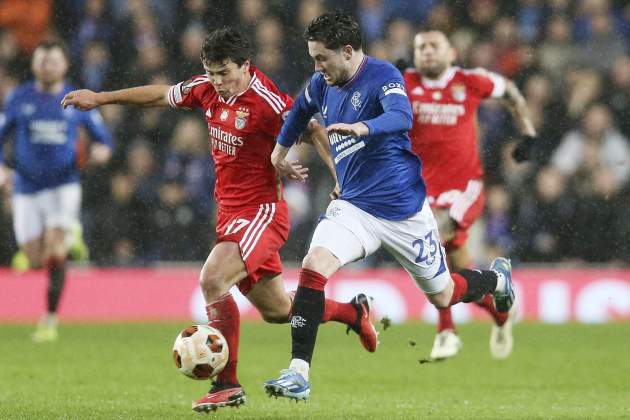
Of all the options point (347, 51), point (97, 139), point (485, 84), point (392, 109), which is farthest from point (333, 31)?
point (97, 139)

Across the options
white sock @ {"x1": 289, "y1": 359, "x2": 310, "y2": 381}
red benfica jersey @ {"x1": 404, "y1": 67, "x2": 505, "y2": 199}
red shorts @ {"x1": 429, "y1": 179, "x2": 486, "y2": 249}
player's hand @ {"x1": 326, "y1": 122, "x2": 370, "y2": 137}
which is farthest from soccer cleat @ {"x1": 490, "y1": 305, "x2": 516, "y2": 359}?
player's hand @ {"x1": 326, "y1": 122, "x2": 370, "y2": 137}

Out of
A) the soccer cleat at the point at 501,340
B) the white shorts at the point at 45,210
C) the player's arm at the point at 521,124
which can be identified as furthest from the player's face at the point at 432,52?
the white shorts at the point at 45,210

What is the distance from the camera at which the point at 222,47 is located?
6762 mm

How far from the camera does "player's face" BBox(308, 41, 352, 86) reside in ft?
21.1

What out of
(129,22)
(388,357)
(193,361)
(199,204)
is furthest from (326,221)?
(129,22)

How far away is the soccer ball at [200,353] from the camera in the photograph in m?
6.52

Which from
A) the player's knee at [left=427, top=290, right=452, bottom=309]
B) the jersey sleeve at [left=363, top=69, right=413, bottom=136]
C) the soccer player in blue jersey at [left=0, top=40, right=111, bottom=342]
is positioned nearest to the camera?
the jersey sleeve at [left=363, top=69, right=413, bottom=136]

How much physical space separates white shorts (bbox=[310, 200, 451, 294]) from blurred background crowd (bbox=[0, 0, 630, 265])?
6887 mm

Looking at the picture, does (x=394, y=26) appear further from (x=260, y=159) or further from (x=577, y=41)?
(x=260, y=159)

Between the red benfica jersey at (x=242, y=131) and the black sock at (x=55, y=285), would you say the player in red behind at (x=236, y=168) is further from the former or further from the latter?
the black sock at (x=55, y=285)

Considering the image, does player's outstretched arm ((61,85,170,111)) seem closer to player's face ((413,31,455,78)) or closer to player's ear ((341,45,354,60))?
player's ear ((341,45,354,60))

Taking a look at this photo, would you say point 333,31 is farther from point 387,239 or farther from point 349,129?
point 387,239

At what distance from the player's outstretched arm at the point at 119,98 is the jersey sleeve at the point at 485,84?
121 inches

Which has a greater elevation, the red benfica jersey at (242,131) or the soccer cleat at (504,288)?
the red benfica jersey at (242,131)
